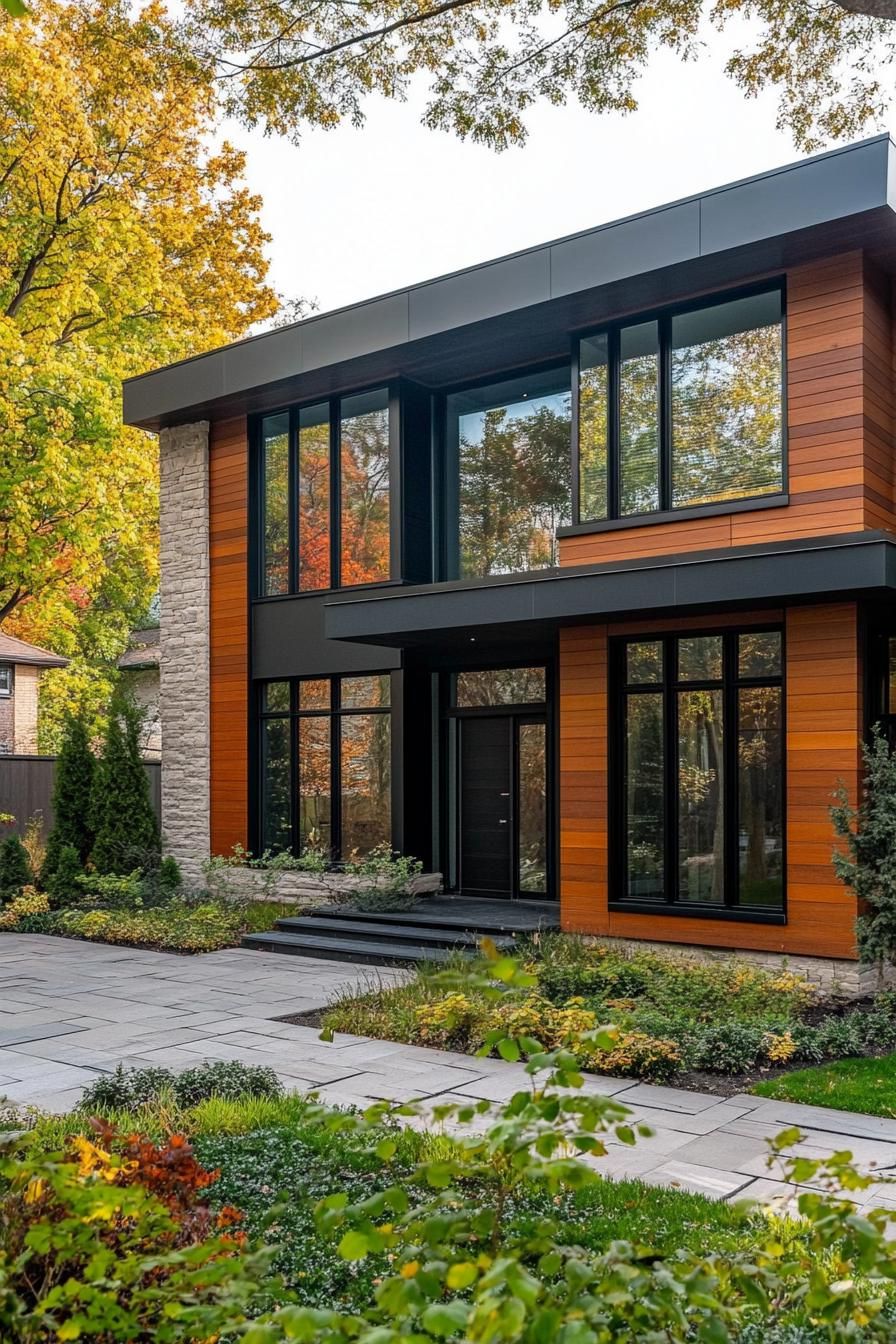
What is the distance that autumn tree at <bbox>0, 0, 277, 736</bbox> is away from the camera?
588 inches

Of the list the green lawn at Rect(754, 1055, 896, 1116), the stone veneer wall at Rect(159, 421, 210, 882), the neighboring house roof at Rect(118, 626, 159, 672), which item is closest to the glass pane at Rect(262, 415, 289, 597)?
the stone veneer wall at Rect(159, 421, 210, 882)

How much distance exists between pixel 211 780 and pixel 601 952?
6184mm

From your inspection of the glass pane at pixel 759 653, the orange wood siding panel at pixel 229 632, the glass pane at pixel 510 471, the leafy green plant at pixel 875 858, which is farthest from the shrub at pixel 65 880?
the leafy green plant at pixel 875 858

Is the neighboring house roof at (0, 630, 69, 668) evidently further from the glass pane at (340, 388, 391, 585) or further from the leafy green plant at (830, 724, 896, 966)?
the leafy green plant at (830, 724, 896, 966)

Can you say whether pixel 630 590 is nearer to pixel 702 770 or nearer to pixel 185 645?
pixel 702 770

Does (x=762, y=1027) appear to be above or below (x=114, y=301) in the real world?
below

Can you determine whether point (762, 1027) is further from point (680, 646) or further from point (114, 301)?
point (114, 301)

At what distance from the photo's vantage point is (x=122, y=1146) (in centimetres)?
384

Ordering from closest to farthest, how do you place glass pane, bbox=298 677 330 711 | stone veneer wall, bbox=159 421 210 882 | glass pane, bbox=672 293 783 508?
glass pane, bbox=672 293 783 508 < glass pane, bbox=298 677 330 711 < stone veneer wall, bbox=159 421 210 882

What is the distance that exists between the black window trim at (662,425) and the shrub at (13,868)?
765 centimetres

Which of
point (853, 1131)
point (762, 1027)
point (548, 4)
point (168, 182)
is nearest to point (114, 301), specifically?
A: point (168, 182)

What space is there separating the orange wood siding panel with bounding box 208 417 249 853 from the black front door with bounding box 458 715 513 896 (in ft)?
8.68

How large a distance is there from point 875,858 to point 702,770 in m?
1.78

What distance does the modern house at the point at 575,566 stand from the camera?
332 inches
